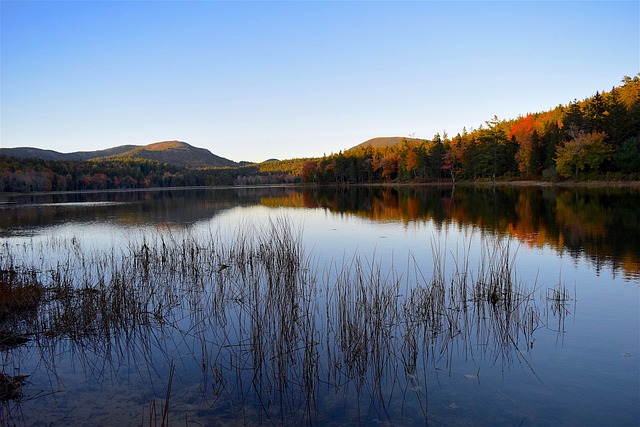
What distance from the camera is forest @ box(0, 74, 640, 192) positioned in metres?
→ 52.6

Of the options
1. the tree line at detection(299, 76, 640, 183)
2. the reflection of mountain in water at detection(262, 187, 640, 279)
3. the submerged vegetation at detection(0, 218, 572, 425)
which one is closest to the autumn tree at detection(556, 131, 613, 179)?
the tree line at detection(299, 76, 640, 183)

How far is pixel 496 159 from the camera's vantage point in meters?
71.5

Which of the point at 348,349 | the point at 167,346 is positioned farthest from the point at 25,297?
the point at 348,349

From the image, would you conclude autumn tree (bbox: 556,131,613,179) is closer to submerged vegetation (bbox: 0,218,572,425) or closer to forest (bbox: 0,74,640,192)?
Answer: forest (bbox: 0,74,640,192)

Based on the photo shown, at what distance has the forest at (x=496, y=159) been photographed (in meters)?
52.6

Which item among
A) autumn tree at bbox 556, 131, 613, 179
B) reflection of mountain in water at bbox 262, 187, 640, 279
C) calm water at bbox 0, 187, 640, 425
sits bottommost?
calm water at bbox 0, 187, 640, 425

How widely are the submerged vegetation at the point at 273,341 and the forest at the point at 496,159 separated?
5122cm

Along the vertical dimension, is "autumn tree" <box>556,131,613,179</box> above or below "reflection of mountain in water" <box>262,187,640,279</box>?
above

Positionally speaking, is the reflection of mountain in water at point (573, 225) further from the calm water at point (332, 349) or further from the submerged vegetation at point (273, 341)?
the submerged vegetation at point (273, 341)

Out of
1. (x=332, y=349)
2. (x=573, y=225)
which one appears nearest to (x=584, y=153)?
(x=573, y=225)

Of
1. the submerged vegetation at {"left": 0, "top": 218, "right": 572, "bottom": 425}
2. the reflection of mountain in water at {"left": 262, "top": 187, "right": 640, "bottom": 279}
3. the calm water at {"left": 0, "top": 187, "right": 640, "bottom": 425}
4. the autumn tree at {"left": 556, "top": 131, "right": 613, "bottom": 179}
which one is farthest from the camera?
the autumn tree at {"left": 556, "top": 131, "right": 613, "bottom": 179}

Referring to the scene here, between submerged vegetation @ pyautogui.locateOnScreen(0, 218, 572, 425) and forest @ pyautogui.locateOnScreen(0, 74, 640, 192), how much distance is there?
168 ft

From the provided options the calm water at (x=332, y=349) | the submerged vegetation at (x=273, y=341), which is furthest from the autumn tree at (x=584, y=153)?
the submerged vegetation at (x=273, y=341)

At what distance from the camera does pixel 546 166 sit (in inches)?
2461
